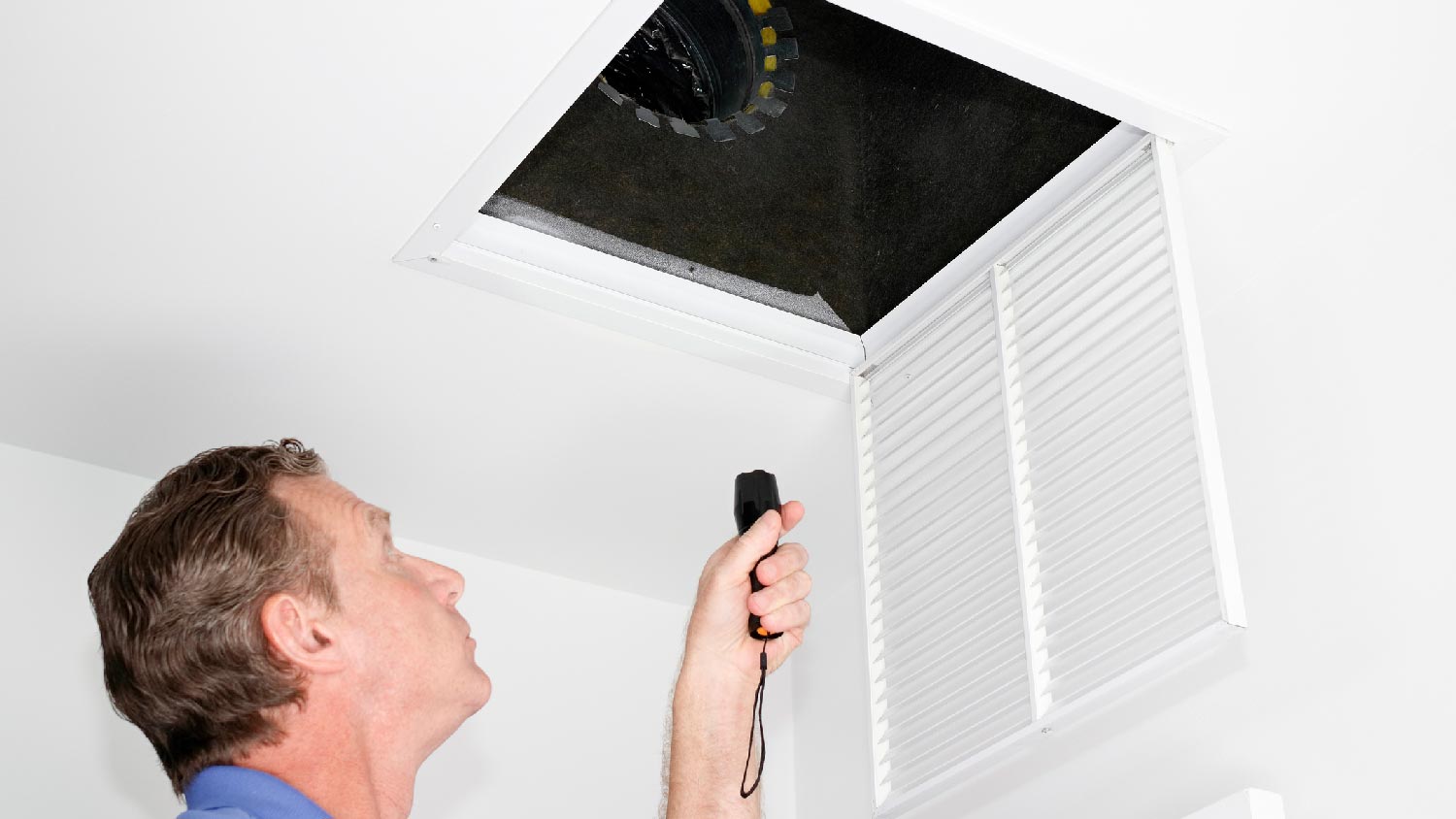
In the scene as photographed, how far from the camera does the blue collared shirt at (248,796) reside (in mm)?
1815

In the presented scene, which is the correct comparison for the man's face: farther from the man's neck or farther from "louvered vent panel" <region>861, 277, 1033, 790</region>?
"louvered vent panel" <region>861, 277, 1033, 790</region>

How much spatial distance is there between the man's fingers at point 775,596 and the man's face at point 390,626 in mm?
398

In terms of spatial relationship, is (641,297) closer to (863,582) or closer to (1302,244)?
(863,582)

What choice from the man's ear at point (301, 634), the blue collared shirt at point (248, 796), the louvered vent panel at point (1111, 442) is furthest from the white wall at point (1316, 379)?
the blue collared shirt at point (248, 796)

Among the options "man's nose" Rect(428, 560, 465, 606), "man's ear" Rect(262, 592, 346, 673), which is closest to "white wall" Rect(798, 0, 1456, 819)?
"man's nose" Rect(428, 560, 465, 606)

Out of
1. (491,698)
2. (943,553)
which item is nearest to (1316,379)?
(943,553)

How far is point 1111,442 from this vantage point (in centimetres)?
238

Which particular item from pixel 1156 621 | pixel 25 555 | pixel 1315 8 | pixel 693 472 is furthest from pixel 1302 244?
pixel 25 555

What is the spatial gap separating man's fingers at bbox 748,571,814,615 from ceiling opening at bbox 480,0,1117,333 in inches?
39.0

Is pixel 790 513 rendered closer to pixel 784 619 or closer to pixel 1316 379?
pixel 784 619

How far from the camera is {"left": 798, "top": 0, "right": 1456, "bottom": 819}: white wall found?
2.21 meters

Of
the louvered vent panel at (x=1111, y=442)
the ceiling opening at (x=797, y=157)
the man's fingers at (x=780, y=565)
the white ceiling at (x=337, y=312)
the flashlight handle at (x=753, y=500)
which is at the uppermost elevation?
the ceiling opening at (x=797, y=157)

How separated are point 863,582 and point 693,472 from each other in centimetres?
56

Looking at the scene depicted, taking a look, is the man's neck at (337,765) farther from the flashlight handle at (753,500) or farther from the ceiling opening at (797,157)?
the ceiling opening at (797,157)
